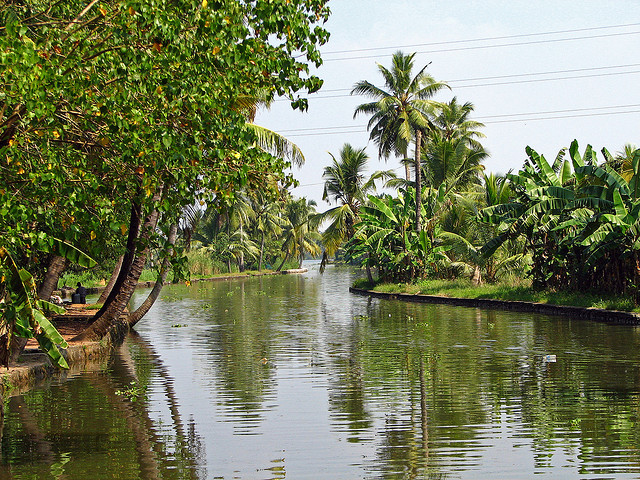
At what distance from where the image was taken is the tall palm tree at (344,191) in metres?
55.5

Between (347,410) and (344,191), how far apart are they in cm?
4508

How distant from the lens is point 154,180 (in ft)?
29.6

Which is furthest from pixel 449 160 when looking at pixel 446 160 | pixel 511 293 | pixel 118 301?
pixel 118 301

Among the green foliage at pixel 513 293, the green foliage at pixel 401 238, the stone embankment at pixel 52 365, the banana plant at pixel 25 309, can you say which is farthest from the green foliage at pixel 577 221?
the banana plant at pixel 25 309

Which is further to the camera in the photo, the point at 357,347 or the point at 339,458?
the point at 357,347

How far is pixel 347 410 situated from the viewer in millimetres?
12398

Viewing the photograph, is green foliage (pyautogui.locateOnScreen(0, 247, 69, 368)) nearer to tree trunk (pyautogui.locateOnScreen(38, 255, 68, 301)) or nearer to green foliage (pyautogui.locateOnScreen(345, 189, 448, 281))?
tree trunk (pyautogui.locateOnScreen(38, 255, 68, 301))

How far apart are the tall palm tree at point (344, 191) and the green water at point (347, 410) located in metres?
31.8

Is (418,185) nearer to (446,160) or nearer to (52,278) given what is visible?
(446,160)

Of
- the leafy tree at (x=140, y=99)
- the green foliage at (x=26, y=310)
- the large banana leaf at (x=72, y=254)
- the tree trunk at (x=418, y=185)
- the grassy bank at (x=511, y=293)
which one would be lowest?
the grassy bank at (x=511, y=293)

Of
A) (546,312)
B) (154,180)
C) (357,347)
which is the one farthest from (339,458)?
(546,312)

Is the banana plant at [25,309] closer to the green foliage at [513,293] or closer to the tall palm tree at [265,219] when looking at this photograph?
the green foliage at [513,293]

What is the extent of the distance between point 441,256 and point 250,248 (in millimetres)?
45354

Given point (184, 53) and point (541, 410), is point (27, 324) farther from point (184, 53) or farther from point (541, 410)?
point (541, 410)
